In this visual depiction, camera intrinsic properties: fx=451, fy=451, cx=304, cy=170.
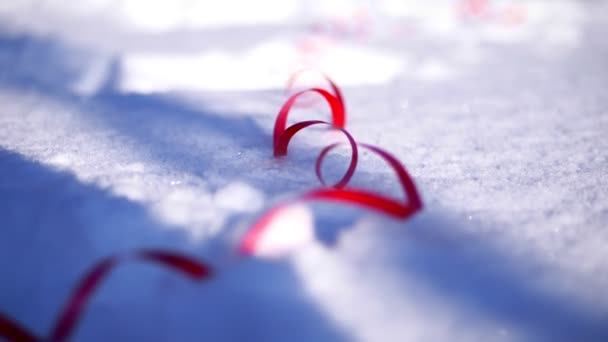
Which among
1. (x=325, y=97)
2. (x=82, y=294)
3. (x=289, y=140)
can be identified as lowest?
(x=82, y=294)

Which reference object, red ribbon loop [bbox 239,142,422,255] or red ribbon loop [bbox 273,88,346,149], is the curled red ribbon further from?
red ribbon loop [bbox 273,88,346,149]

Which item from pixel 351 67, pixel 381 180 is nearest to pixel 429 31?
pixel 351 67

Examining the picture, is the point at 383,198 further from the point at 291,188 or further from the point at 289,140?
the point at 289,140

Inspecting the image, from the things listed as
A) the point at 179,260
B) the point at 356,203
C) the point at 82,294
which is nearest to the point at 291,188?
the point at 356,203

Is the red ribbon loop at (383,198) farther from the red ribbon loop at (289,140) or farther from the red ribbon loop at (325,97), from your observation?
the red ribbon loop at (325,97)

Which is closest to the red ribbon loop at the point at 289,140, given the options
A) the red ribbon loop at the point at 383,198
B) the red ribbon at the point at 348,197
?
the red ribbon at the point at 348,197

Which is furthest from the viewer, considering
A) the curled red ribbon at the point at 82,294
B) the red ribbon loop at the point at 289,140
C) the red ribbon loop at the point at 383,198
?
the red ribbon loop at the point at 289,140
